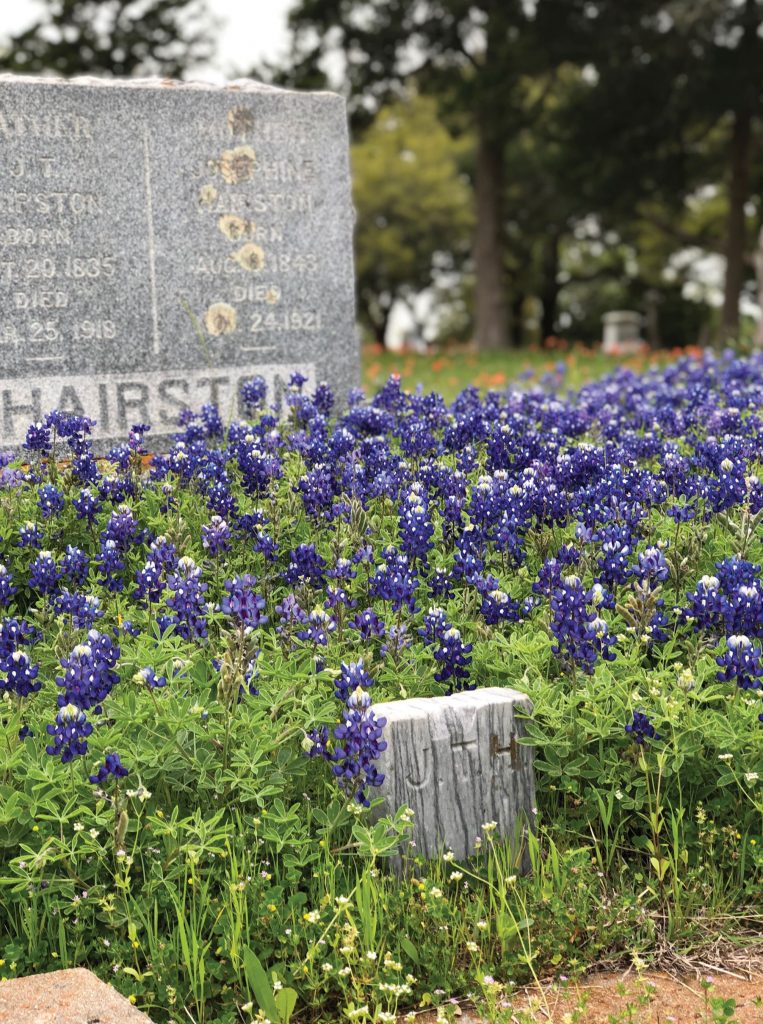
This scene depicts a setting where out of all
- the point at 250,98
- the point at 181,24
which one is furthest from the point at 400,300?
the point at 250,98

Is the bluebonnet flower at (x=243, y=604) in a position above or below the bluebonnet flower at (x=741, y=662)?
above

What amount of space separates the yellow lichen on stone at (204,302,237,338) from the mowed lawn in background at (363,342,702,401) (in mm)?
6143

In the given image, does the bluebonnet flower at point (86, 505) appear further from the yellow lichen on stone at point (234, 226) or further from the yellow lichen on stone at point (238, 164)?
the yellow lichen on stone at point (238, 164)

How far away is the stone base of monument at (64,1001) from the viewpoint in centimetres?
300

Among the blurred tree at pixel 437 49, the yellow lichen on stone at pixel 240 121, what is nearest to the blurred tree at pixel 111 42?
the blurred tree at pixel 437 49

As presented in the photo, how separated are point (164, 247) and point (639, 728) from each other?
20.2 ft

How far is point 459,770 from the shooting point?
387 centimetres

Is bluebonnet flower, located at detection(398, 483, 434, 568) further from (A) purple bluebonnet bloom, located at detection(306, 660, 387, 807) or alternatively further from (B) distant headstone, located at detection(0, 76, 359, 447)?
(B) distant headstone, located at detection(0, 76, 359, 447)

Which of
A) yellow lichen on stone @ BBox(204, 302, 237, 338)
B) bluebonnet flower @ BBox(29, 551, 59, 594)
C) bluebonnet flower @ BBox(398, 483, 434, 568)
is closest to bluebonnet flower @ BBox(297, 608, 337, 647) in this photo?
bluebonnet flower @ BBox(398, 483, 434, 568)

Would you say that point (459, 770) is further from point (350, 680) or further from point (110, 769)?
point (110, 769)

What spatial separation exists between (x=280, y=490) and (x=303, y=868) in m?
2.63

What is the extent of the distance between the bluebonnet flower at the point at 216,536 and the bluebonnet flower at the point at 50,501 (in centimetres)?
94

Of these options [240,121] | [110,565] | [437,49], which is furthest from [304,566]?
[437,49]

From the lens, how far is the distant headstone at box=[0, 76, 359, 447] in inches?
333
